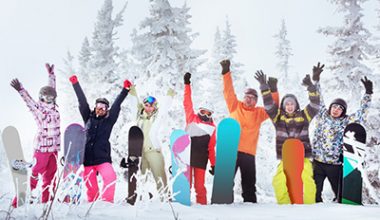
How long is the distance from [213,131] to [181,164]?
43.2 inches

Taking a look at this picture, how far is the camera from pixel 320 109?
20.9 ft

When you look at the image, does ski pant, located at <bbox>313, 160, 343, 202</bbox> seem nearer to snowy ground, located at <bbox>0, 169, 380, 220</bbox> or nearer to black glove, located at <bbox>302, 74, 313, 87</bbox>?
snowy ground, located at <bbox>0, 169, 380, 220</bbox>

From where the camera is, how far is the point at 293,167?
19.5 feet

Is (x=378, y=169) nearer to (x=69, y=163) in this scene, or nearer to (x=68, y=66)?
(x=69, y=163)

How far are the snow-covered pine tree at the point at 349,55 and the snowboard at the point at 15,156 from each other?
1014 cm

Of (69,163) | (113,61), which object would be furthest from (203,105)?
(113,61)

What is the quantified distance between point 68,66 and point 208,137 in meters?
26.4

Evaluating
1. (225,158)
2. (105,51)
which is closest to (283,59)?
(105,51)

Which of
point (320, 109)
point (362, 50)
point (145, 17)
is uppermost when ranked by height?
point (145, 17)

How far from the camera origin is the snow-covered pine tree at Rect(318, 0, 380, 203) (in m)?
12.4

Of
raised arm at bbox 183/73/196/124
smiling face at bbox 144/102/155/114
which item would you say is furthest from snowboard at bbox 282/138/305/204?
smiling face at bbox 144/102/155/114

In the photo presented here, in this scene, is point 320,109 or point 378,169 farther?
point 378,169

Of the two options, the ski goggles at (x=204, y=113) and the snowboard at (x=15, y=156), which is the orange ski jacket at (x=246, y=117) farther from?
the snowboard at (x=15, y=156)

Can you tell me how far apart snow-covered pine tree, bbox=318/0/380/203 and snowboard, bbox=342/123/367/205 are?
Result: 6.69 m
